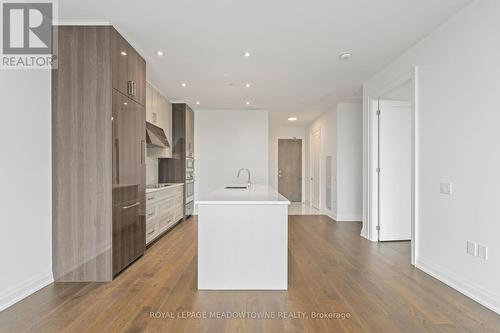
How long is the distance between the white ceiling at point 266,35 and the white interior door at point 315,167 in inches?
128

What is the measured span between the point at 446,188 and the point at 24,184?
4.03 metres

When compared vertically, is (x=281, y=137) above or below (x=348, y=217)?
above

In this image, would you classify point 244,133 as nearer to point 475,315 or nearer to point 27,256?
point 27,256

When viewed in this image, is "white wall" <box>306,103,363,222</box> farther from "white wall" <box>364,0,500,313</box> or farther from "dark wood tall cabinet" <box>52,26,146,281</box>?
"dark wood tall cabinet" <box>52,26,146,281</box>

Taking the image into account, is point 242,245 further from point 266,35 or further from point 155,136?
point 155,136

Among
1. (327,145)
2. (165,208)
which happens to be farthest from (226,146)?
(327,145)

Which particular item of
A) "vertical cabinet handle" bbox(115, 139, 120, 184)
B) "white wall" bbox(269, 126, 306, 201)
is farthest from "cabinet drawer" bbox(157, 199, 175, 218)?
"white wall" bbox(269, 126, 306, 201)

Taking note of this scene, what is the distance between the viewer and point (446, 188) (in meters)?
2.84

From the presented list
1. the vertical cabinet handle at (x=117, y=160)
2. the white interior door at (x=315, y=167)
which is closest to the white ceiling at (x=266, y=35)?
the vertical cabinet handle at (x=117, y=160)

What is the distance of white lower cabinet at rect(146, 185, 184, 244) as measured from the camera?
13.6 ft

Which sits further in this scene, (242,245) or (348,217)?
(348,217)

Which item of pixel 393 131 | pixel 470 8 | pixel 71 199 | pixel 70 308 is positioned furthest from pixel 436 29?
pixel 70 308

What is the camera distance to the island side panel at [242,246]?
105 inches

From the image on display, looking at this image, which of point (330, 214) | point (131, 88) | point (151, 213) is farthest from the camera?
point (330, 214)
